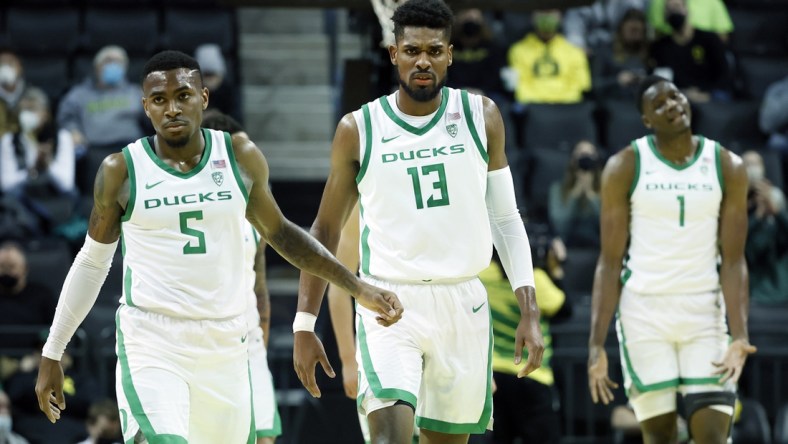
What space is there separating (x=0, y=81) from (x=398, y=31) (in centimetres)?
752

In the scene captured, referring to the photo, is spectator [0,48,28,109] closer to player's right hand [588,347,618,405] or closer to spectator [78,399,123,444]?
spectator [78,399,123,444]

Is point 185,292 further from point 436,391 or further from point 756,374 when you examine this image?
point 756,374

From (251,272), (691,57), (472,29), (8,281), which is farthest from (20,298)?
(691,57)

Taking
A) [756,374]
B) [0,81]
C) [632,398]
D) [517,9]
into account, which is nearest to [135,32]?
[0,81]

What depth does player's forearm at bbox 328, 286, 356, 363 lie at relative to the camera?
22.8 ft

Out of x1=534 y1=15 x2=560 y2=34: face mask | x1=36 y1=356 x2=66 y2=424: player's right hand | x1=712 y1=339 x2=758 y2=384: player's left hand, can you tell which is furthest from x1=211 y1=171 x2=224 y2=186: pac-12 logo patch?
x1=534 y1=15 x2=560 y2=34: face mask

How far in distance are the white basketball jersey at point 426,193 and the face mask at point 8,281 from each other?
5.35 m

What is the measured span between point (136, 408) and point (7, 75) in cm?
768

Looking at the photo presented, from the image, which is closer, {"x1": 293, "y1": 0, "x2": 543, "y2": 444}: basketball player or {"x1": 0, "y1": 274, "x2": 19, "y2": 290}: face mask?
{"x1": 293, "y1": 0, "x2": 543, "y2": 444}: basketball player

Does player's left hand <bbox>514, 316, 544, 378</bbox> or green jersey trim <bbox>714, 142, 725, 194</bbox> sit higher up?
green jersey trim <bbox>714, 142, 725, 194</bbox>

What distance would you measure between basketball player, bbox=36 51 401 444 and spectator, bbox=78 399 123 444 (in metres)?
3.23

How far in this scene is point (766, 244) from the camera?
11414 mm

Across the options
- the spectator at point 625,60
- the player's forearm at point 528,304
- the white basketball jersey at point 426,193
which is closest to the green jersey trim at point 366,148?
the white basketball jersey at point 426,193

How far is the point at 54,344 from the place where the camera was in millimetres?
5836
